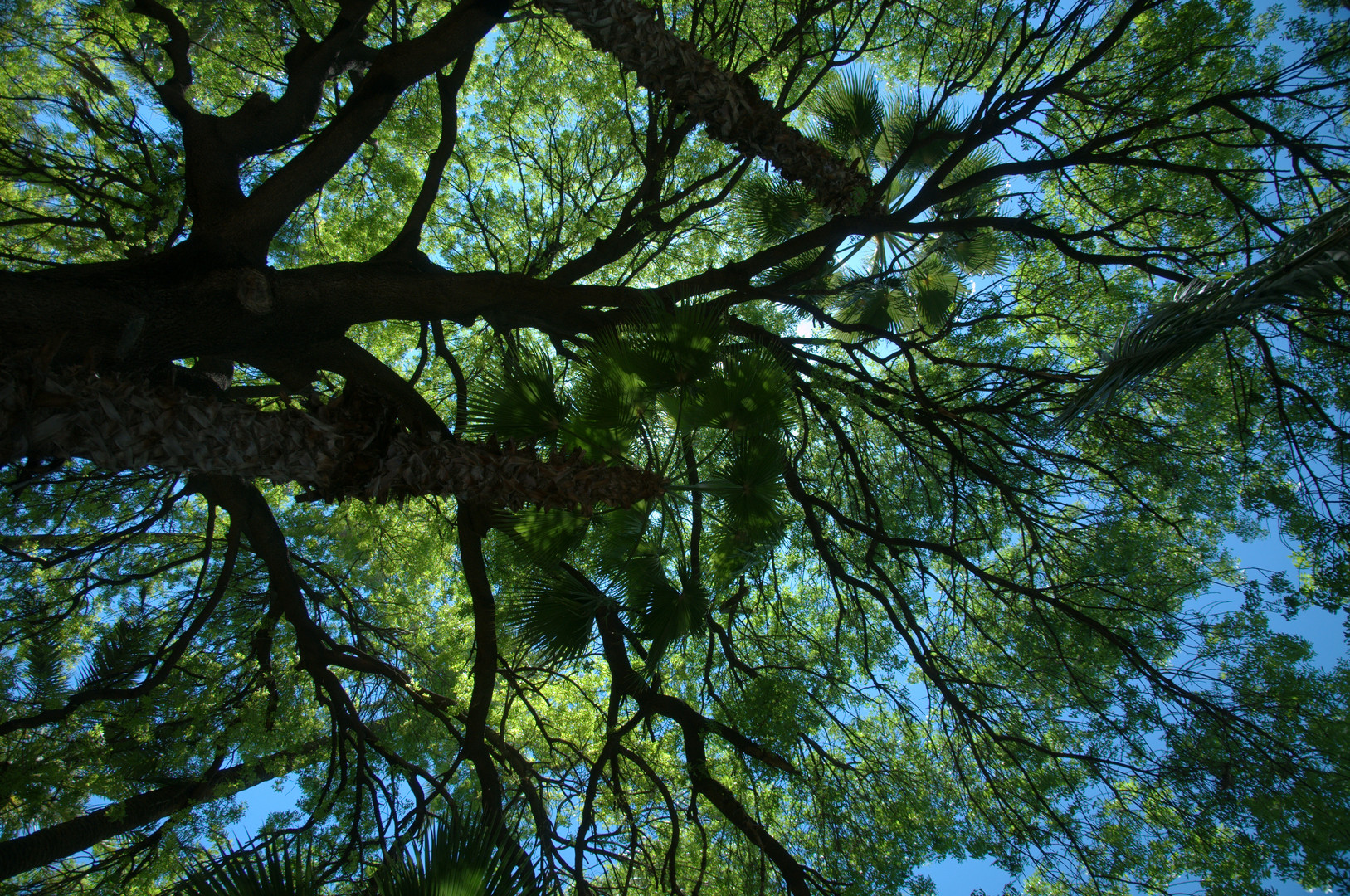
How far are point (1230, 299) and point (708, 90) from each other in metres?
2.94

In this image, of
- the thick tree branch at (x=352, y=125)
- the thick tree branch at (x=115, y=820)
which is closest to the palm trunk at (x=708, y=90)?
the thick tree branch at (x=352, y=125)

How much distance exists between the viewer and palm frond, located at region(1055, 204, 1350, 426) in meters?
1.63

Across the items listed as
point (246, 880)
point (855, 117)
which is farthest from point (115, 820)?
point (855, 117)

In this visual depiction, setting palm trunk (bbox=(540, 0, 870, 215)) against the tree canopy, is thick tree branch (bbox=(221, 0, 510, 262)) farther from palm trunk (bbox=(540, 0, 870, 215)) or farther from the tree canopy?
palm trunk (bbox=(540, 0, 870, 215))

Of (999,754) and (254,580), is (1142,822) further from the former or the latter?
(254,580)

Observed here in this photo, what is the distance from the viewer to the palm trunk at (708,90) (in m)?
3.31

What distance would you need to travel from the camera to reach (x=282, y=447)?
2.43m

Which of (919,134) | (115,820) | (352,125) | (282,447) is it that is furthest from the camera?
(919,134)

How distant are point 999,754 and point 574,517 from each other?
14.1 ft

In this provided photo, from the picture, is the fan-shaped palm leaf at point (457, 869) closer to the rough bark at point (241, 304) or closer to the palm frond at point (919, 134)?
the rough bark at point (241, 304)

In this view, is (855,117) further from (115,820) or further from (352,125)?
(115,820)

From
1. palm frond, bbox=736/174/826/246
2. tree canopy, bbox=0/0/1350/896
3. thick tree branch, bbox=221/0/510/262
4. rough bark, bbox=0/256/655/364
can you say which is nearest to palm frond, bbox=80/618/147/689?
tree canopy, bbox=0/0/1350/896

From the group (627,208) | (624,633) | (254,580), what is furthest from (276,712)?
(627,208)

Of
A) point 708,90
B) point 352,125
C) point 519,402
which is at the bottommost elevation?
point 519,402
